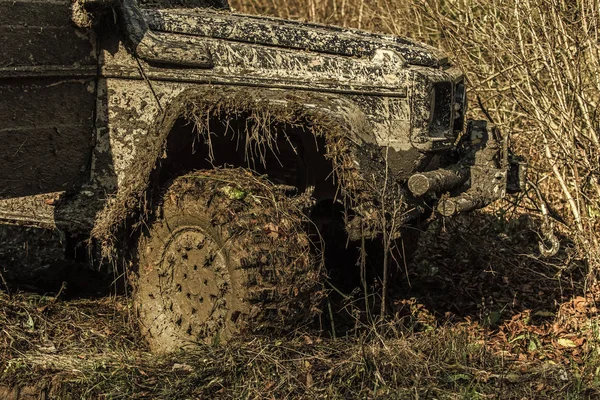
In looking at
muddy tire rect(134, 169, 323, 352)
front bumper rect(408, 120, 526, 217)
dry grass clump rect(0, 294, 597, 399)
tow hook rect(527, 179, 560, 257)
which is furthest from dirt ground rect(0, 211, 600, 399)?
front bumper rect(408, 120, 526, 217)

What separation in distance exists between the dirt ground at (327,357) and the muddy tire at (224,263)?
0.13 metres

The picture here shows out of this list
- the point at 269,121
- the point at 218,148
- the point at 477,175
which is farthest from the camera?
the point at 477,175

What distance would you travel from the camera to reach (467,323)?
5574mm

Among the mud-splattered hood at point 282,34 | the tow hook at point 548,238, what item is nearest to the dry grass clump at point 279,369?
the tow hook at point 548,238

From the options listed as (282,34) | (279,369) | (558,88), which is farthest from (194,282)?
(558,88)

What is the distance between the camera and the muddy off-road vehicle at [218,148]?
4.03 m

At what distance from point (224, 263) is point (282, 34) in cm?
130

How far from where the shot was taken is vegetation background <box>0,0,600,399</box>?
3.96m

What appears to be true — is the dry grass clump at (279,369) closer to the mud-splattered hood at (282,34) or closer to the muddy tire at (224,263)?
the muddy tire at (224,263)

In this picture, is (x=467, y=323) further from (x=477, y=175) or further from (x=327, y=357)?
(x=327, y=357)

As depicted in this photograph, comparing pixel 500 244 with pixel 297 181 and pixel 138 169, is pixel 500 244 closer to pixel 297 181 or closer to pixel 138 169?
pixel 297 181

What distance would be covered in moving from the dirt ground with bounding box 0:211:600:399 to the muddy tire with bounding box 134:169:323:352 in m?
0.13

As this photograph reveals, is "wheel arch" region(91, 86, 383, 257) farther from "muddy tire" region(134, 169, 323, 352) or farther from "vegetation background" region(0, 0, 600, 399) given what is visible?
"vegetation background" region(0, 0, 600, 399)

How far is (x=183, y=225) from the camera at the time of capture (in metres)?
4.18
